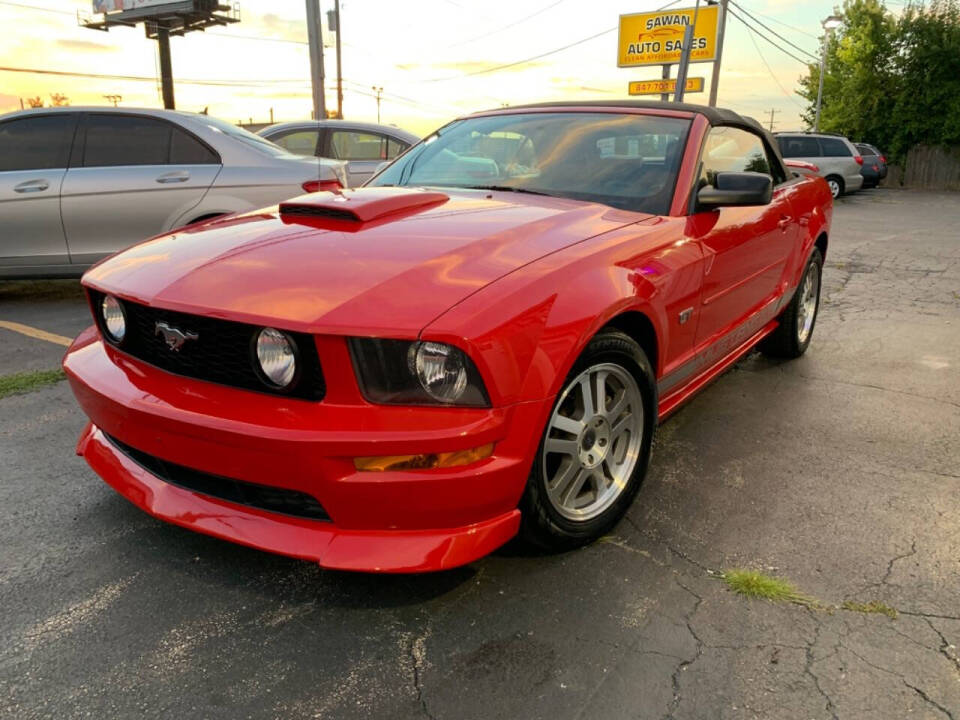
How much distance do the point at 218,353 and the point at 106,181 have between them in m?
4.44

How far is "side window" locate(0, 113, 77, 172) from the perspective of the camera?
18.8 feet

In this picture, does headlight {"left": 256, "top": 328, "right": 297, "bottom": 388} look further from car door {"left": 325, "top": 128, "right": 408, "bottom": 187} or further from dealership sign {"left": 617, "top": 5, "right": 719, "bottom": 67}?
dealership sign {"left": 617, "top": 5, "right": 719, "bottom": 67}

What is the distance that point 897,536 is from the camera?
2596mm

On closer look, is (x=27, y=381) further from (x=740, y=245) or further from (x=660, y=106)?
(x=740, y=245)

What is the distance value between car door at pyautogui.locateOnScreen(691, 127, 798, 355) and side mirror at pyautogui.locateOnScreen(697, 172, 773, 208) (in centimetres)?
10

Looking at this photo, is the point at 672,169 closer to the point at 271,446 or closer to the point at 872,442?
the point at 872,442

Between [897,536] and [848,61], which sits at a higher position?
[848,61]

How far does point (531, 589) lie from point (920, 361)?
3.72 meters

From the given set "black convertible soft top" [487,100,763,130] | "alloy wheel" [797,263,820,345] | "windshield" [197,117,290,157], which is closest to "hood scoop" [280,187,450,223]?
"black convertible soft top" [487,100,763,130]

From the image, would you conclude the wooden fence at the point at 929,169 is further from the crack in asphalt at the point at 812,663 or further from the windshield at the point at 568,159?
the crack in asphalt at the point at 812,663

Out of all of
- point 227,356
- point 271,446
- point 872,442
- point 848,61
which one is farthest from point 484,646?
point 848,61

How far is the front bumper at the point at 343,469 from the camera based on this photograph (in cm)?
188

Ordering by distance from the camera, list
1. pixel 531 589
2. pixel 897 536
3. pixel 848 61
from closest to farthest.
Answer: pixel 531 589
pixel 897 536
pixel 848 61

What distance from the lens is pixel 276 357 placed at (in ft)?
6.46
